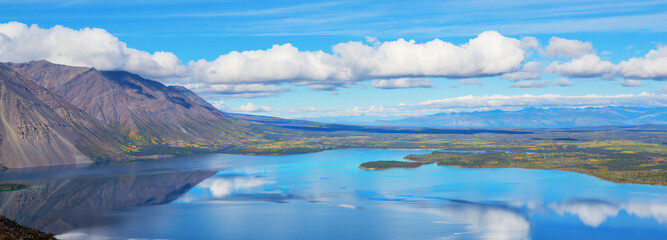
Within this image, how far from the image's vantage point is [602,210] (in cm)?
14562

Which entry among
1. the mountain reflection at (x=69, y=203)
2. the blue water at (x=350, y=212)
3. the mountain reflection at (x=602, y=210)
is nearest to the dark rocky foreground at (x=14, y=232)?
the blue water at (x=350, y=212)

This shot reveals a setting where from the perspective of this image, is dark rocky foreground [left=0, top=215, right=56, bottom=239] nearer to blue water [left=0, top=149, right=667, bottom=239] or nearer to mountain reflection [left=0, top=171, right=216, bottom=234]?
blue water [left=0, top=149, right=667, bottom=239]

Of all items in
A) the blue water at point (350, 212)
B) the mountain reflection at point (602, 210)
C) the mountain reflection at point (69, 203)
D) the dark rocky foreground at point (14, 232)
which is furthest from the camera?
the mountain reflection at point (69, 203)

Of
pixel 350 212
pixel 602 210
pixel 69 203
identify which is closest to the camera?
pixel 602 210

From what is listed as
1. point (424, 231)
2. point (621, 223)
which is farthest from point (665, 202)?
point (424, 231)

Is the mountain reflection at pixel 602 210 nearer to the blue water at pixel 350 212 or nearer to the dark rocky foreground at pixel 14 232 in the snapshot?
the blue water at pixel 350 212

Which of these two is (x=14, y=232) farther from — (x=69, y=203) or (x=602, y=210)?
(x=602, y=210)

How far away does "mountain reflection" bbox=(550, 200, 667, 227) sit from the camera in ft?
443

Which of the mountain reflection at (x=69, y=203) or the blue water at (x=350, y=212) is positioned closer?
the blue water at (x=350, y=212)

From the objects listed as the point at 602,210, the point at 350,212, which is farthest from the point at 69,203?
the point at 602,210

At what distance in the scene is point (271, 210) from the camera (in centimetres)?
15225

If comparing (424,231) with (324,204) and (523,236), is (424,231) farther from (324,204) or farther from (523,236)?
(324,204)

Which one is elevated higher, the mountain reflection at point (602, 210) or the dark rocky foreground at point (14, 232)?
the dark rocky foreground at point (14, 232)

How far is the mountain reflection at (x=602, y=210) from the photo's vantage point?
443 ft
